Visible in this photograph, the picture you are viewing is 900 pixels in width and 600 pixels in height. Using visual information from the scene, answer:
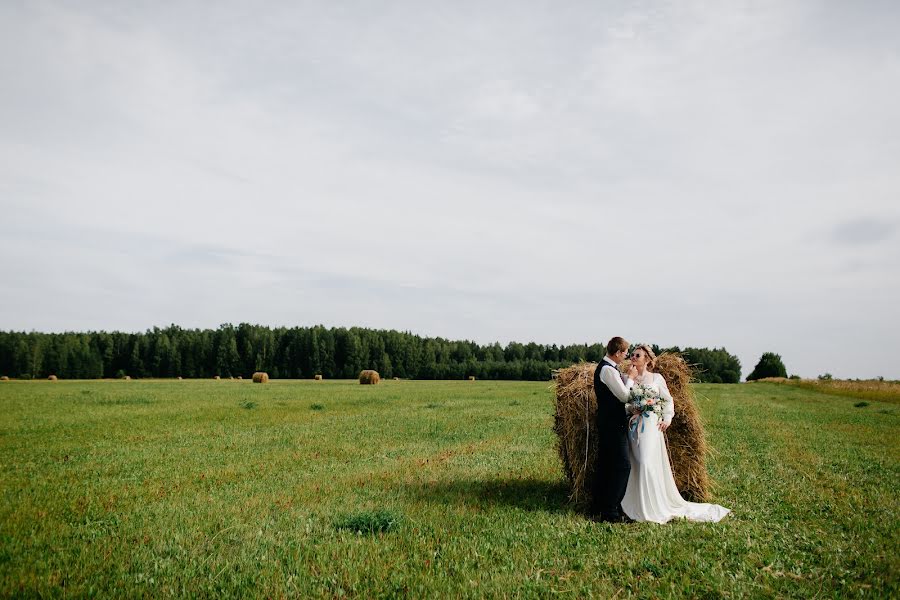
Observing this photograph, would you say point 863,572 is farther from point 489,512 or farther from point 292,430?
point 292,430

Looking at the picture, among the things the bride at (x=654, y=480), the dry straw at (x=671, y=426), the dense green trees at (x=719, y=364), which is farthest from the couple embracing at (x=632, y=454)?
the dense green trees at (x=719, y=364)

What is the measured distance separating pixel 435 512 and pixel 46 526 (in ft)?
18.7

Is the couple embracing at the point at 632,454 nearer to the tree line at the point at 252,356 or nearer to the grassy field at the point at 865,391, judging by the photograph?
the grassy field at the point at 865,391

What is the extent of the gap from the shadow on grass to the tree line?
10351 cm

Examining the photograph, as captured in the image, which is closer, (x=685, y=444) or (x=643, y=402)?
(x=643, y=402)

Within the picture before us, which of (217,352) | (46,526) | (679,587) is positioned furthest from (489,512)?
(217,352)

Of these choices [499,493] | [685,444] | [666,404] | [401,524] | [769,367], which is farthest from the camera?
[769,367]

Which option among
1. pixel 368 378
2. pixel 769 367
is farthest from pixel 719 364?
pixel 368 378

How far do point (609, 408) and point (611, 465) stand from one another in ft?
3.00

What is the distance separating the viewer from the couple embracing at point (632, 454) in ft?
29.5

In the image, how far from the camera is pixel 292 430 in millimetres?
19078

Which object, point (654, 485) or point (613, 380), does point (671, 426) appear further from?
point (613, 380)

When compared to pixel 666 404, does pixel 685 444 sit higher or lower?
lower

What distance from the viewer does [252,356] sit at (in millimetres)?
125938
